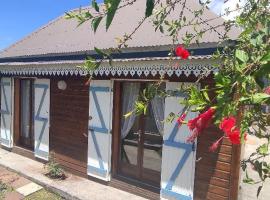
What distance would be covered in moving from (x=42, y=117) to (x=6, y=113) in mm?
2041

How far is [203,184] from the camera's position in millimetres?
6320

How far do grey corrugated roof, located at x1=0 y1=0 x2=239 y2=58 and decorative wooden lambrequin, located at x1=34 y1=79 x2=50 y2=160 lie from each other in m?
0.88

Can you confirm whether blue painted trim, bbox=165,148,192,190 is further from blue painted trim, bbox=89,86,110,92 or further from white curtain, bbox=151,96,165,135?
blue painted trim, bbox=89,86,110,92

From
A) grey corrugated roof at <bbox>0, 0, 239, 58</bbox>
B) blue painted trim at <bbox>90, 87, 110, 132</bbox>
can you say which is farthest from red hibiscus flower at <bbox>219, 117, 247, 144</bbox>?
blue painted trim at <bbox>90, 87, 110, 132</bbox>

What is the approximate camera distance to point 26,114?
10.7 metres

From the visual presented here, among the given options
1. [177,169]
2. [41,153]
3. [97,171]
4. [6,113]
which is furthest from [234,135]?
[6,113]

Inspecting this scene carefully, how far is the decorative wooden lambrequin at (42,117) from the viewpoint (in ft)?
30.5

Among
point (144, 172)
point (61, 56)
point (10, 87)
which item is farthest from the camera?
point (10, 87)

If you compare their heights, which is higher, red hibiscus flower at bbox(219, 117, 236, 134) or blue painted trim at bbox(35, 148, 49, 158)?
red hibiscus flower at bbox(219, 117, 236, 134)

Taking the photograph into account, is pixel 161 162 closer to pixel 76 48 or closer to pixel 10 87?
pixel 76 48

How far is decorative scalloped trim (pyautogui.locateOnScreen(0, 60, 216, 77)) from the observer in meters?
5.55

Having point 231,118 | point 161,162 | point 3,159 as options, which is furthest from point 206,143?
point 3,159

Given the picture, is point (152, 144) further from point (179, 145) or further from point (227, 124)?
point (227, 124)

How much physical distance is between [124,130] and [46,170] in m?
2.57
